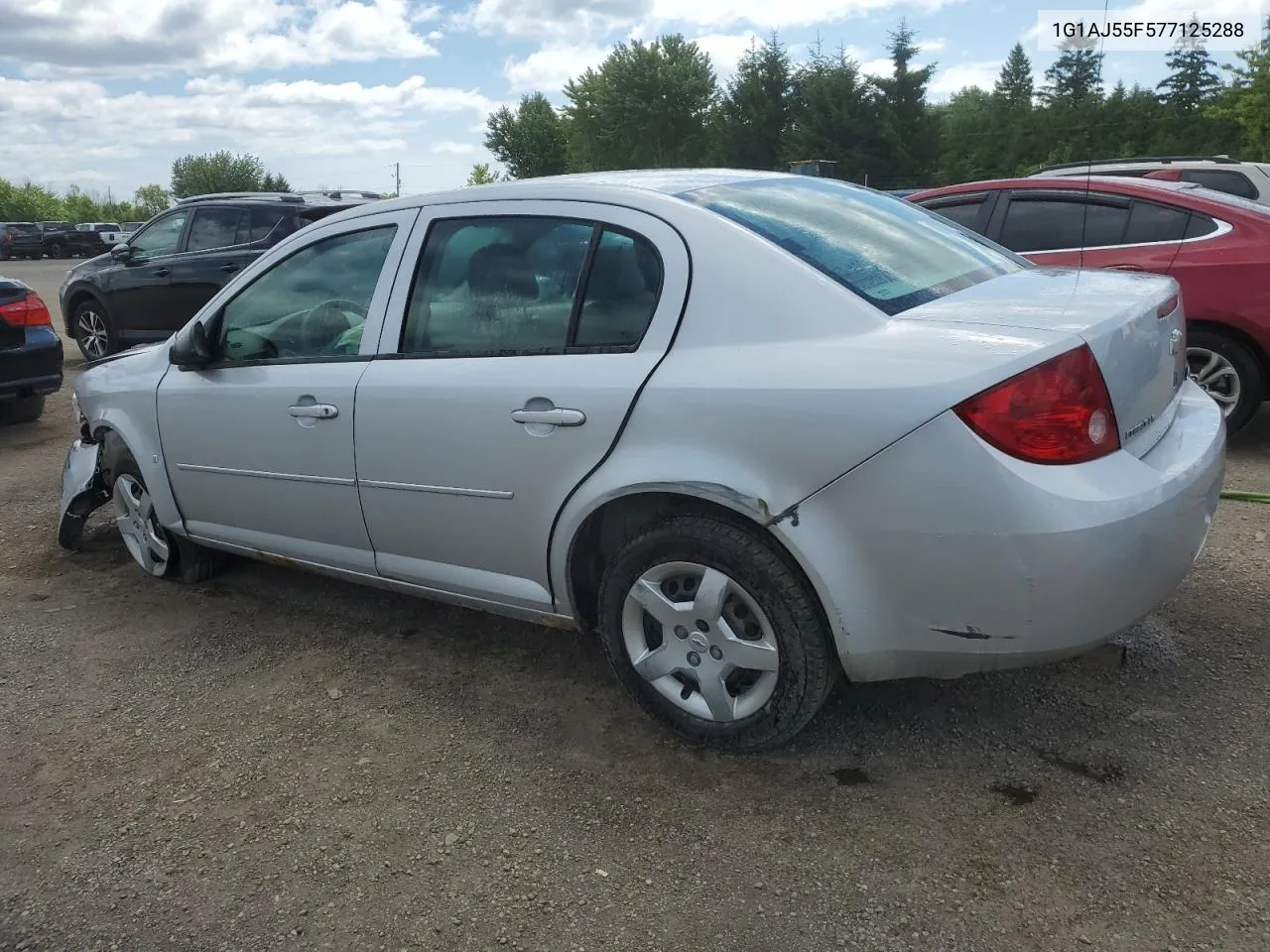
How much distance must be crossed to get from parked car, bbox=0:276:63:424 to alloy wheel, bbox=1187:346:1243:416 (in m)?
7.53

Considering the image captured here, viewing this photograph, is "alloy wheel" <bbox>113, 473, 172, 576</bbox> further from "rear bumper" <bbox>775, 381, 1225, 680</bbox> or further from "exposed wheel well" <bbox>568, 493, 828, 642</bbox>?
"rear bumper" <bbox>775, 381, 1225, 680</bbox>

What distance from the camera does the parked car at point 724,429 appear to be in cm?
239

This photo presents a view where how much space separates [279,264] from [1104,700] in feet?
10.4

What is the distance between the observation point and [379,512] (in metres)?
3.46

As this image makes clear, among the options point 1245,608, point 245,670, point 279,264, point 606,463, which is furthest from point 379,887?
point 1245,608

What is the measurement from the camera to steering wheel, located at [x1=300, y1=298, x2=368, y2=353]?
11.9 ft

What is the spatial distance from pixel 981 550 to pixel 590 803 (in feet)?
3.98

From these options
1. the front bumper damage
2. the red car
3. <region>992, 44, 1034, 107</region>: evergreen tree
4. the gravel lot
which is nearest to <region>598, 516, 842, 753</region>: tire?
the gravel lot

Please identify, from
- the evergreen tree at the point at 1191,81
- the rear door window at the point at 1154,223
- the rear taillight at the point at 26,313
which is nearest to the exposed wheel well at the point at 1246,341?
the rear door window at the point at 1154,223

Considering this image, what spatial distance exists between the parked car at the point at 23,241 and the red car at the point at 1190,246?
45.8 m

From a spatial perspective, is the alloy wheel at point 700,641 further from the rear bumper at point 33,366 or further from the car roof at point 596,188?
the rear bumper at point 33,366

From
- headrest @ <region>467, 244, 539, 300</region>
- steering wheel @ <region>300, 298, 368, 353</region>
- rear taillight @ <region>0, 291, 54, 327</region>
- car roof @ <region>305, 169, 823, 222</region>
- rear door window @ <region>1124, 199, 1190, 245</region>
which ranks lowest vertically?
rear taillight @ <region>0, 291, 54, 327</region>

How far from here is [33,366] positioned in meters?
7.54

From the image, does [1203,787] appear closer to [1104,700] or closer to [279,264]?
[1104,700]
